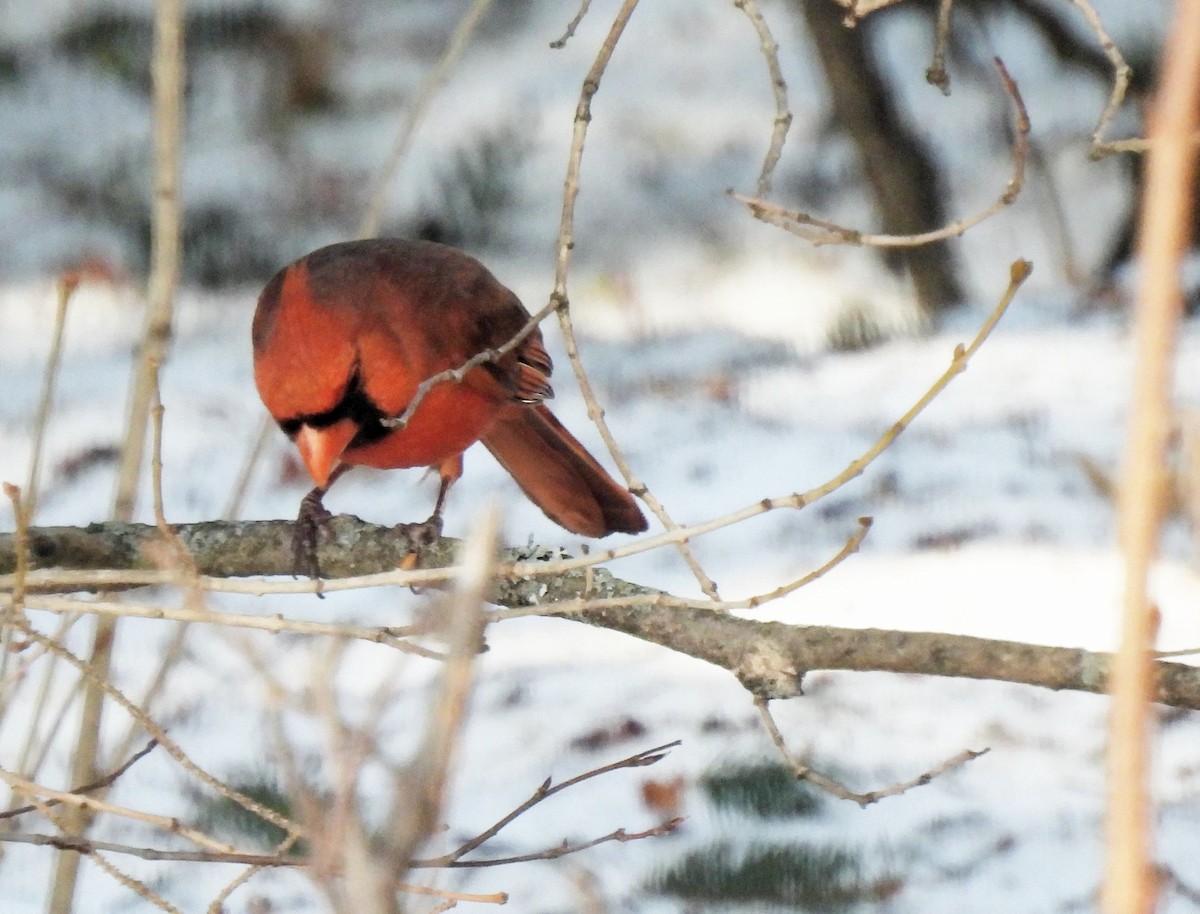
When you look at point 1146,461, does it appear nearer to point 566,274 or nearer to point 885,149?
point 566,274

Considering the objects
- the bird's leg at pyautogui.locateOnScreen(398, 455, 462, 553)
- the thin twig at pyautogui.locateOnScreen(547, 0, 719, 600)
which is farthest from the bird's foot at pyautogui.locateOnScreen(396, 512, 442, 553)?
the thin twig at pyautogui.locateOnScreen(547, 0, 719, 600)

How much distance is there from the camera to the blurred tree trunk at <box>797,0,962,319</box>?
17.9 ft

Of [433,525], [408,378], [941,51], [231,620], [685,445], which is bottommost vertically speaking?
[231,620]

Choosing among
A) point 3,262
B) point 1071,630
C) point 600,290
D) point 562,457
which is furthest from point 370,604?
point 3,262

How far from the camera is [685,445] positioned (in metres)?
4.60

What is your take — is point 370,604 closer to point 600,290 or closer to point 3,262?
point 600,290

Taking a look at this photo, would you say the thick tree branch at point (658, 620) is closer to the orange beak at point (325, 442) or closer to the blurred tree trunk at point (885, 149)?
the orange beak at point (325, 442)

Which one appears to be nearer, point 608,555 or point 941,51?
point 608,555

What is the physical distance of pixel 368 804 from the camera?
3.09 m

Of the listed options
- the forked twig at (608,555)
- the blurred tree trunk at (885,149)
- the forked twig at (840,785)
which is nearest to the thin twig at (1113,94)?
the forked twig at (608,555)

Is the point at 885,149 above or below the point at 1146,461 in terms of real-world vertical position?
above

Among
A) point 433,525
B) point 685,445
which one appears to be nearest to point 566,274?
point 433,525

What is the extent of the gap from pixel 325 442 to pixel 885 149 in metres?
3.65

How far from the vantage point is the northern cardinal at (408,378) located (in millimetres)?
2283
